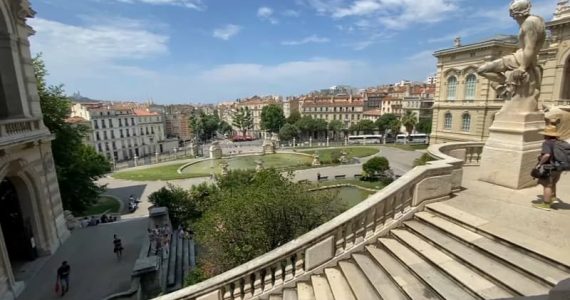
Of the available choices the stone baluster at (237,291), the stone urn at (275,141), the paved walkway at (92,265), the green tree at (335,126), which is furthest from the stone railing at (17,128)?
the green tree at (335,126)

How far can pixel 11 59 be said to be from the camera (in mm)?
12031

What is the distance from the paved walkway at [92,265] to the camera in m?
10.6

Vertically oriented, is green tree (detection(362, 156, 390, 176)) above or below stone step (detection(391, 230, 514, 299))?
below

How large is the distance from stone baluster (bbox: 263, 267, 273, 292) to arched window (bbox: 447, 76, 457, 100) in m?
36.0

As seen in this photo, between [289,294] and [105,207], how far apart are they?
27.2 m

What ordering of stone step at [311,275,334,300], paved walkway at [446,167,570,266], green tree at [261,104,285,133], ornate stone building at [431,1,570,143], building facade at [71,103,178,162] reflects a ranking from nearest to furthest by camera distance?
paved walkway at [446,167,570,266], stone step at [311,275,334,300], ornate stone building at [431,1,570,143], building facade at [71,103,178,162], green tree at [261,104,285,133]

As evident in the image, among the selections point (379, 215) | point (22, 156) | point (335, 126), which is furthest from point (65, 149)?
point (335, 126)

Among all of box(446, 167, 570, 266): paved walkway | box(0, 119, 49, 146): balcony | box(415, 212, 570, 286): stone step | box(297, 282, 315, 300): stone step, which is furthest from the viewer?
box(0, 119, 49, 146): balcony

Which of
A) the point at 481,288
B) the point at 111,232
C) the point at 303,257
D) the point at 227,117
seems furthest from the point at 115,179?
the point at 227,117

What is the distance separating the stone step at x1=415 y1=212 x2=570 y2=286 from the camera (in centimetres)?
378

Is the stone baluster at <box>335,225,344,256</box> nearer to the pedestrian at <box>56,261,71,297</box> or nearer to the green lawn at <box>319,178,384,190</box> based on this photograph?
the pedestrian at <box>56,261,71,297</box>

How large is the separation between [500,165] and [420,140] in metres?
65.4

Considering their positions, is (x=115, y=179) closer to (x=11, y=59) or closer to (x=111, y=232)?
(x=111, y=232)

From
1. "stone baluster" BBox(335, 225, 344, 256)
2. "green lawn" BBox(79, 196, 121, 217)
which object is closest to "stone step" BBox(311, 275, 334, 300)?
"stone baluster" BBox(335, 225, 344, 256)
